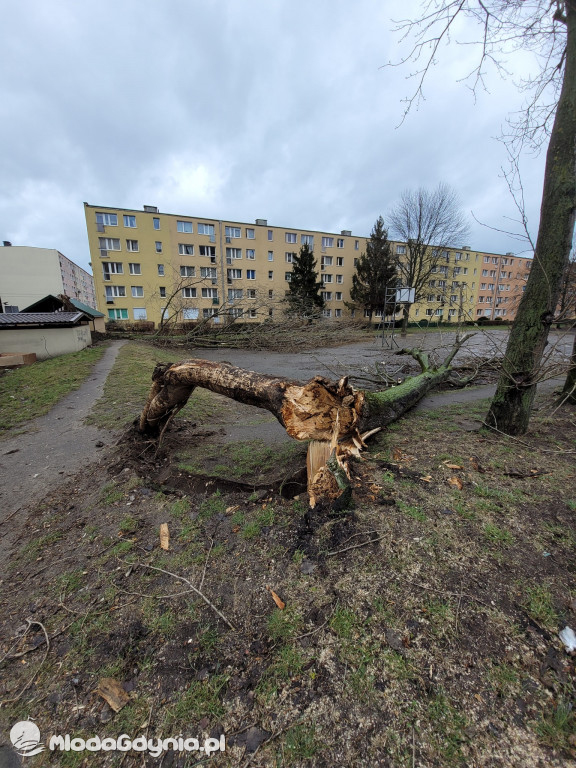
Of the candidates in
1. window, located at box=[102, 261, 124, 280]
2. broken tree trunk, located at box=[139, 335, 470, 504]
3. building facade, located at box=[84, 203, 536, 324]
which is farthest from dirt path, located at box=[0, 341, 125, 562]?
window, located at box=[102, 261, 124, 280]

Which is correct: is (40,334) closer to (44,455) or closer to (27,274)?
(44,455)

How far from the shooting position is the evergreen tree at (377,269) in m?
32.9

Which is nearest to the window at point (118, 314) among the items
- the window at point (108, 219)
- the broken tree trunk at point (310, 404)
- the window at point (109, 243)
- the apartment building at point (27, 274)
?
the window at point (109, 243)

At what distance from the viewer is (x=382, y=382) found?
24.3 feet

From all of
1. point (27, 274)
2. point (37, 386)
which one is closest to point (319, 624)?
point (37, 386)

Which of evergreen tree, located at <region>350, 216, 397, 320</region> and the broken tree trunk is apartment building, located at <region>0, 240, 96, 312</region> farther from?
the broken tree trunk

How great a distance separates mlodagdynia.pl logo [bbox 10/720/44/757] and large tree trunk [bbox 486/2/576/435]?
4487 millimetres

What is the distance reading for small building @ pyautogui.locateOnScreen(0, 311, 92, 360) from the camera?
38.3 feet

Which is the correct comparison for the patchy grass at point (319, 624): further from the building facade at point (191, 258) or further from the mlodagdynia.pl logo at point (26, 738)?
the building facade at point (191, 258)

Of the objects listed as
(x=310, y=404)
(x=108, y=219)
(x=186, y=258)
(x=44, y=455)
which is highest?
(x=108, y=219)

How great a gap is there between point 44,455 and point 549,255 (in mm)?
6604

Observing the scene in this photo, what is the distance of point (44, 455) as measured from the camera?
14.3 ft

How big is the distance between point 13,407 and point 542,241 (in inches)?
355

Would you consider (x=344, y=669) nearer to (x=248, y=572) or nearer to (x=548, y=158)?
(x=248, y=572)
